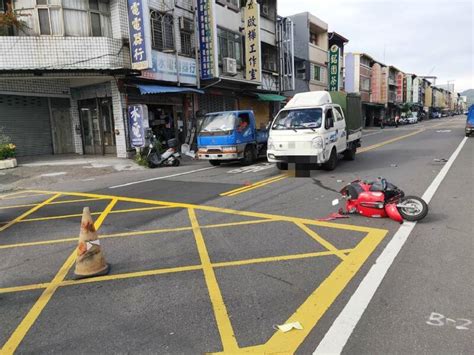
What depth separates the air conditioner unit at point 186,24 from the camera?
19.6m

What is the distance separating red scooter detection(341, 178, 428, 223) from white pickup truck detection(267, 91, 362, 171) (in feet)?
14.1

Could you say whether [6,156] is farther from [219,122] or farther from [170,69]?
[219,122]

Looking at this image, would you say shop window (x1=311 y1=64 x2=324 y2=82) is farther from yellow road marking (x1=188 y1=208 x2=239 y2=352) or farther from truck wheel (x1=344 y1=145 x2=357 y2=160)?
yellow road marking (x1=188 y1=208 x2=239 y2=352)

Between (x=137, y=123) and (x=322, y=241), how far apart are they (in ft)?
41.8

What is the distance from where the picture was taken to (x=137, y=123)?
1644 centimetres

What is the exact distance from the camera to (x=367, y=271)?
170 inches

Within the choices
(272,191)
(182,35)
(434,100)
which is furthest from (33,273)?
(434,100)

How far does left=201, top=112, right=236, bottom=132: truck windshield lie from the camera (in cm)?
1440

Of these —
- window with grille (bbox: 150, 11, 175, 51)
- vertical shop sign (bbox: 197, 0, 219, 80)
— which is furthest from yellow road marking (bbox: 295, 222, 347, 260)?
vertical shop sign (bbox: 197, 0, 219, 80)

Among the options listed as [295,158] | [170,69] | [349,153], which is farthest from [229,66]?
[295,158]

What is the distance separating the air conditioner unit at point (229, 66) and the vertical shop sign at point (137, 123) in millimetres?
7167

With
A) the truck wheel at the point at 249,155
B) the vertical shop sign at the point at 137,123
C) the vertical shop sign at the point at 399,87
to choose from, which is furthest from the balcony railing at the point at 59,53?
the vertical shop sign at the point at 399,87

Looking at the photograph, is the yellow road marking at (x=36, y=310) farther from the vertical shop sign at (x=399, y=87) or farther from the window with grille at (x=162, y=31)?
the vertical shop sign at (x=399, y=87)

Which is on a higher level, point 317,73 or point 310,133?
point 317,73
